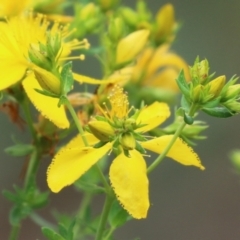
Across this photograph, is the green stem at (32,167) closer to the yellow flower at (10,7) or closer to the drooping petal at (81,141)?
the drooping petal at (81,141)

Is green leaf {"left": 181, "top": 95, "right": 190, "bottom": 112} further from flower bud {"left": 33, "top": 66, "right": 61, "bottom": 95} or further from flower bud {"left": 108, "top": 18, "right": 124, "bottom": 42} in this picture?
flower bud {"left": 108, "top": 18, "right": 124, "bottom": 42}

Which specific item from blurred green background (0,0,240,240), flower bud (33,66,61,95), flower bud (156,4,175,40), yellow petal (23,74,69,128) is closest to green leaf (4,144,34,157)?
yellow petal (23,74,69,128)

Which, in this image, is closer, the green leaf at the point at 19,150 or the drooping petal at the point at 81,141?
the drooping petal at the point at 81,141

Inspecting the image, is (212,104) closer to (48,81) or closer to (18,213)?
(48,81)

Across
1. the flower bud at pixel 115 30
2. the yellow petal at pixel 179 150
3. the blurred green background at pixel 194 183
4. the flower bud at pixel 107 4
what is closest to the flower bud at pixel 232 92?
the yellow petal at pixel 179 150

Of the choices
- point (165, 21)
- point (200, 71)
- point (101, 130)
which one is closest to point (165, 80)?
point (165, 21)

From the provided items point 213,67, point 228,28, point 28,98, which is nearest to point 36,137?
point 28,98
